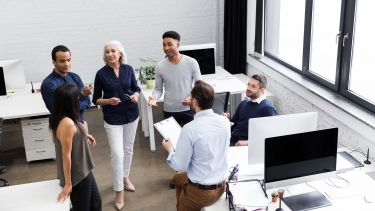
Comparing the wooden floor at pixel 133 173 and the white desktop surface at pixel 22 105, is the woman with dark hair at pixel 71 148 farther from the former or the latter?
the white desktop surface at pixel 22 105

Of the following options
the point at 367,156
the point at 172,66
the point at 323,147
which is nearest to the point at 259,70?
the point at 172,66

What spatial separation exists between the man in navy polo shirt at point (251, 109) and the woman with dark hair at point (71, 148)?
142 centimetres

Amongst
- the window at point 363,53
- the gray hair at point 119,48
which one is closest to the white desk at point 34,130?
the gray hair at point 119,48

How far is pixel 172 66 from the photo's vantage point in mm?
4035

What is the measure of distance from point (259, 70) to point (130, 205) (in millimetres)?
2761

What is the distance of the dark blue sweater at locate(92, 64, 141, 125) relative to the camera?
3.69m

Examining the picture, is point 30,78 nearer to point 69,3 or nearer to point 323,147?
point 69,3

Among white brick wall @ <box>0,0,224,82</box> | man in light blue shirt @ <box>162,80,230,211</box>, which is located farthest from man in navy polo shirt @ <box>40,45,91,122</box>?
white brick wall @ <box>0,0,224,82</box>

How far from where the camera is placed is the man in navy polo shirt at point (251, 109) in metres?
3.75

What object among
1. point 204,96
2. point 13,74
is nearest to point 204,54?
point 13,74

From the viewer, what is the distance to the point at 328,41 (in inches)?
185

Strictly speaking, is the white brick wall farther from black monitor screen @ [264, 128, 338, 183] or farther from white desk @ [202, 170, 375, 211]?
black monitor screen @ [264, 128, 338, 183]

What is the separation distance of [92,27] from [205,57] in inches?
75.9

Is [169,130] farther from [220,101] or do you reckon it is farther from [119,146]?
[220,101]
